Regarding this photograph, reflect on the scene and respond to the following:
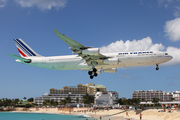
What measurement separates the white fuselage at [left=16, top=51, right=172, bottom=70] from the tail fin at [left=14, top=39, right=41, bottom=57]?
9.36 ft

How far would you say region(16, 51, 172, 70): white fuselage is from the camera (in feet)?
136

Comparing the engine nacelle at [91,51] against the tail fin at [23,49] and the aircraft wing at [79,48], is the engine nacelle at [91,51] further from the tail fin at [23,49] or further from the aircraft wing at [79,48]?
the tail fin at [23,49]

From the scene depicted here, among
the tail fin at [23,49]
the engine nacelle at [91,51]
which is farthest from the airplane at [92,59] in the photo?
the tail fin at [23,49]

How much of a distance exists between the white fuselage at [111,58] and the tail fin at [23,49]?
285 cm

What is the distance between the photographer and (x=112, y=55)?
42344 millimetres

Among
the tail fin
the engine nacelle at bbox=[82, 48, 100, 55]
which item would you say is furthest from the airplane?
the tail fin

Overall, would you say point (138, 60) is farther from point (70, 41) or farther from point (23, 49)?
point (23, 49)

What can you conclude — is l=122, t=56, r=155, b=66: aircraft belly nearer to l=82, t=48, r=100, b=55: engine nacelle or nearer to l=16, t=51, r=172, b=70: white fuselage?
l=16, t=51, r=172, b=70: white fuselage

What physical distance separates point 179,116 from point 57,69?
38860mm

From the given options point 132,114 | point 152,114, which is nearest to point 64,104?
point 132,114

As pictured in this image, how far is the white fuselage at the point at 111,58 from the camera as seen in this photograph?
41438mm

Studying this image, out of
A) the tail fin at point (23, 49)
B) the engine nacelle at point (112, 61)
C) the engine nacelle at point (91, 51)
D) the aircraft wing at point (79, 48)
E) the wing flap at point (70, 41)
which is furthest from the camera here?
the tail fin at point (23, 49)

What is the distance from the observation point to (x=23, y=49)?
5000 cm

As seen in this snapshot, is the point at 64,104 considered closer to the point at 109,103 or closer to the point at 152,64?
the point at 109,103
